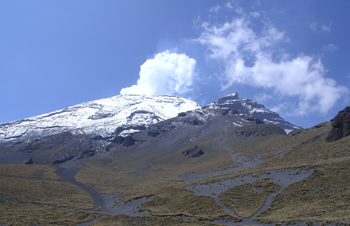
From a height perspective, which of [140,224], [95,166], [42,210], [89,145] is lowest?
[140,224]

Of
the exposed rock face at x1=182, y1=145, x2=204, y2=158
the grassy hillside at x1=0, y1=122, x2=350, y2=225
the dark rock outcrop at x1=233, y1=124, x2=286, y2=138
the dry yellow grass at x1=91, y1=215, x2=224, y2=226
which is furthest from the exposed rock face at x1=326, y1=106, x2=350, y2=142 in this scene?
the exposed rock face at x1=182, y1=145, x2=204, y2=158

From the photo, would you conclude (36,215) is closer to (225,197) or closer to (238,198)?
(225,197)

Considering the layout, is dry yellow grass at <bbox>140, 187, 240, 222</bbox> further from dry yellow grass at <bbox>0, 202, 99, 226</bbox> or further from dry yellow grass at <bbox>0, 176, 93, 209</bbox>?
dry yellow grass at <bbox>0, 176, 93, 209</bbox>

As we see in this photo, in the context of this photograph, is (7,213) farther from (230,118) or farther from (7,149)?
(7,149)

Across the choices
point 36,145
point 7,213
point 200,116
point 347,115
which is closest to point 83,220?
point 7,213

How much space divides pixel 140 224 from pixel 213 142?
3588 inches

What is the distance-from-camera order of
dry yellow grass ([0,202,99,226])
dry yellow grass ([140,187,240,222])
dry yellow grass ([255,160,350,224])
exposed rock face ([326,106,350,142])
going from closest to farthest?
dry yellow grass ([255,160,350,224]) → dry yellow grass ([140,187,240,222]) → dry yellow grass ([0,202,99,226]) → exposed rock face ([326,106,350,142])

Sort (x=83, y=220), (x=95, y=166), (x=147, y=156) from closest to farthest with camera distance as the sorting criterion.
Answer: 1. (x=83, y=220)
2. (x=95, y=166)
3. (x=147, y=156)

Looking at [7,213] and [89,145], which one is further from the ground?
[89,145]

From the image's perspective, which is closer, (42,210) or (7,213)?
(7,213)

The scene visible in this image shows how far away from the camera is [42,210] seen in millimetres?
40000

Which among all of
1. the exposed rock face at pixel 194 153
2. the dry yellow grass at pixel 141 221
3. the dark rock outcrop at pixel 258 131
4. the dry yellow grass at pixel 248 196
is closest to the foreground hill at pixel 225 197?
the dry yellow grass at pixel 248 196

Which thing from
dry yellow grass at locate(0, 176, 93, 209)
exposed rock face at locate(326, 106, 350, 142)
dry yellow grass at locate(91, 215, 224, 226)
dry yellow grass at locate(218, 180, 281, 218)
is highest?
exposed rock face at locate(326, 106, 350, 142)

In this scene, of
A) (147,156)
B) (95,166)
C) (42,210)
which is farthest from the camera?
(147,156)
